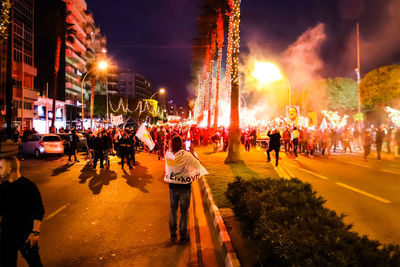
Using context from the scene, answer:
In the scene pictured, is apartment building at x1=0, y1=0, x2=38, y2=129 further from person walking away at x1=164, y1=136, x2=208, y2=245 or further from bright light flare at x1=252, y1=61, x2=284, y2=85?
person walking away at x1=164, y1=136, x2=208, y2=245

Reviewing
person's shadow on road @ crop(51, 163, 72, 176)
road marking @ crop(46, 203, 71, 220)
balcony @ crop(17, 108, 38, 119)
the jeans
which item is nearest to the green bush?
the jeans

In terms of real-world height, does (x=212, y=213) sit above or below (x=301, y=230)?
below

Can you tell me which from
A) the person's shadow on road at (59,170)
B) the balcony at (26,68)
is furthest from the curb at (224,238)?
the balcony at (26,68)

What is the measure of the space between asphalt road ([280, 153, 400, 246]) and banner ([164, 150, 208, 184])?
3091mm

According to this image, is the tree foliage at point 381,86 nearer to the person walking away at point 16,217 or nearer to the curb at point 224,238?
the curb at point 224,238

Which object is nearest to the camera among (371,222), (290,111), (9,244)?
(9,244)

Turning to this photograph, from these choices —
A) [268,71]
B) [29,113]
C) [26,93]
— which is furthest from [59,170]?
[29,113]

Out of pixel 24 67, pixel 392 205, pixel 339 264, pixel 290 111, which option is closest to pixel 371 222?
pixel 392 205

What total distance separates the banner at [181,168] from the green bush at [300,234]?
1099 millimetres

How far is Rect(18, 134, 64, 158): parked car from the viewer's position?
18.5m

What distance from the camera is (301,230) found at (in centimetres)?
384

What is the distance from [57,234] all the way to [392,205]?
302 inches

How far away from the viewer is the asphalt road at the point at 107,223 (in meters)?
4.61

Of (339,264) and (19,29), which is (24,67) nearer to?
(19,29)
